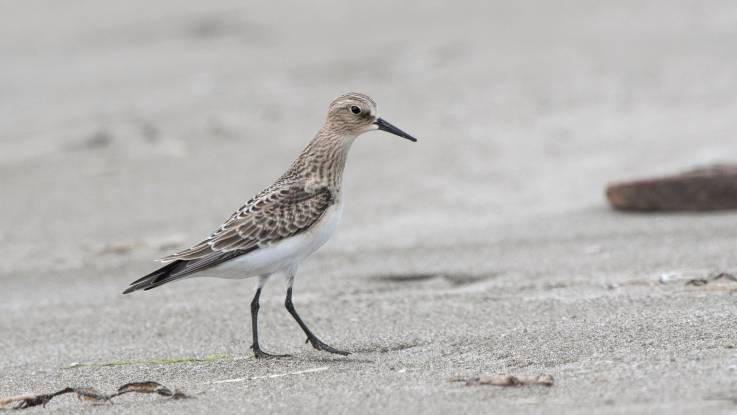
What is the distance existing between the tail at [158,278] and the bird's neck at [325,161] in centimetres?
82

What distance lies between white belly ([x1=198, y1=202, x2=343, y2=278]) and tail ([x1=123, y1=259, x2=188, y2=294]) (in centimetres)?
11

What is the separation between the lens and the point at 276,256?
569 centimetres

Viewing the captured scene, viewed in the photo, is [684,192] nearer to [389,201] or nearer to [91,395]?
[389,201]

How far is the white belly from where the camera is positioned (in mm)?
5656

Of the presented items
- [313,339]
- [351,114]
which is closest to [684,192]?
[351,114]

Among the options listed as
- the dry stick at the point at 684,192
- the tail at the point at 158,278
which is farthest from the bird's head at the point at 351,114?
the dry stick at the point at 684,192

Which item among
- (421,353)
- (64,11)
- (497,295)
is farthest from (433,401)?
(64,11)

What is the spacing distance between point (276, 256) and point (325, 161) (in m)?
0.66

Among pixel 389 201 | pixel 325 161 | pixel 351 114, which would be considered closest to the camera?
pixel 325 161

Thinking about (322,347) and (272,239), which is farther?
(272,239)

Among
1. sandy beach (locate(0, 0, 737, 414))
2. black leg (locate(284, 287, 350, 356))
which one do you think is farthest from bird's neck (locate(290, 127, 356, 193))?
sandy beach (locate(0, 0, 737, 414))

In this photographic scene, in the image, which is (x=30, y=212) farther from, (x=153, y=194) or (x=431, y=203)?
(x=431, y=203)

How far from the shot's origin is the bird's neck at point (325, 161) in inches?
237

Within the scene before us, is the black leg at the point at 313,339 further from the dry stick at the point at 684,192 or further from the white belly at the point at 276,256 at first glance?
the dry stick at the point at 684,192
